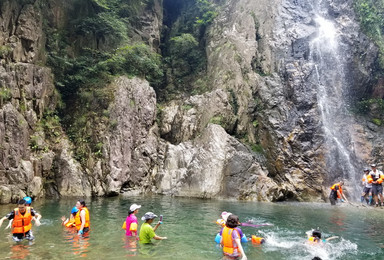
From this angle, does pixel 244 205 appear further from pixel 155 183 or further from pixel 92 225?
pixel 92 225

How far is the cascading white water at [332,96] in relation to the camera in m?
22.1

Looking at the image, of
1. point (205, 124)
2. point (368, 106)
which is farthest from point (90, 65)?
point (368, 106)

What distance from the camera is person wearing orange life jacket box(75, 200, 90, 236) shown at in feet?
29.7

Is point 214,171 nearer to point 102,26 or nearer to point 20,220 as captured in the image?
point 20,220

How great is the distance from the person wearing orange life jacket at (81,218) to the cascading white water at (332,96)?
18209 mm

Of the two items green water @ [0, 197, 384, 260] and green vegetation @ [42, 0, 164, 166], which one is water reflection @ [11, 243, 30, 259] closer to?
green water @ [0, 197, 384, 260]

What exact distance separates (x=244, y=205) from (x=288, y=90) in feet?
40.3

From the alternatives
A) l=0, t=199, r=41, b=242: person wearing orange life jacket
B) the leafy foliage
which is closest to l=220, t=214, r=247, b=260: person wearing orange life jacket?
l=0, t=199, r=41, b=242: person wearing orange life jacket

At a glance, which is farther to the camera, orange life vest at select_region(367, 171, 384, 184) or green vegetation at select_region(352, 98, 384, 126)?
green vegetation at select_region(352, 98, 384, 126)

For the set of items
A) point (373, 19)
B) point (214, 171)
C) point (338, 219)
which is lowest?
point (338, 219)

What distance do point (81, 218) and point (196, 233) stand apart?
152 inches

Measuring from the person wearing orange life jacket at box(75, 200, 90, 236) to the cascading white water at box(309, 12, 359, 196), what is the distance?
18209 mm

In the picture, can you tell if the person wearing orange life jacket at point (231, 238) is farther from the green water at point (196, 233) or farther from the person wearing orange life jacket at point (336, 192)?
the person wearing orange life jacket at point (336, 192)

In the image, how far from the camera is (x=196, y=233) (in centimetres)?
1045
